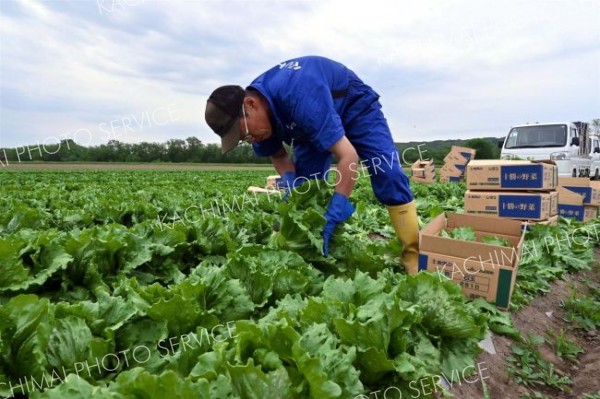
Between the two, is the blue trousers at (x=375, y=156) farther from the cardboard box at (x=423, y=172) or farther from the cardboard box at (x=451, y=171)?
the cardboard box at (x=451, y=171)

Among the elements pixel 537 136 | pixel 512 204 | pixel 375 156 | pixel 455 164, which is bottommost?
pixel 455 164

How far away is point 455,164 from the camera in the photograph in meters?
19.3

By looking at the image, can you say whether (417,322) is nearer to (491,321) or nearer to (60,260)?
(491,321)

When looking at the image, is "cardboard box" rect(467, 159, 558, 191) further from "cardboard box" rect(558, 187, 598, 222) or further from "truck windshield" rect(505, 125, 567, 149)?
"truck windshield" rect(505, 125, 567, 149)

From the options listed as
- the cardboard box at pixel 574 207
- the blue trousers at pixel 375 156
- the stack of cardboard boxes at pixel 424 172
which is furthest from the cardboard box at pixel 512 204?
the stack of cardboard boxes at pixel 424 172

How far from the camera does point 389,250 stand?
3938mm

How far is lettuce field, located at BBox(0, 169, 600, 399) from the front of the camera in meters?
1.50

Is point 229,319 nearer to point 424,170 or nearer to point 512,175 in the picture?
point 512,175

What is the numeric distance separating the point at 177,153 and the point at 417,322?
5326cm

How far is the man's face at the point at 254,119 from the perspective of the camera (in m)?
3.06

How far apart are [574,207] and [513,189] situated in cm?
300

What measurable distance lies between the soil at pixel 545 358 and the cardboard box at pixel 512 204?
154cm

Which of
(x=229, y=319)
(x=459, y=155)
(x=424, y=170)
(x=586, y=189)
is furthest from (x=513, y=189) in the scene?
(x=459, y=155)

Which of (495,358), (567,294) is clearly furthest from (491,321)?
(567,294)
